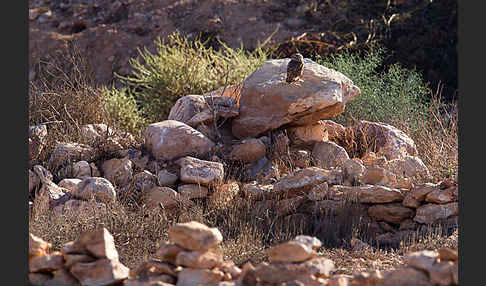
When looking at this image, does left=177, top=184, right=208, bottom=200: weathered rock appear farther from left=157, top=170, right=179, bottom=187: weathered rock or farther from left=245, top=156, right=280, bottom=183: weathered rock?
left=245, top=156, right=280, bottom=183: weathered rock

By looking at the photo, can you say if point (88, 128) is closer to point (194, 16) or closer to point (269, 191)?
point (269, 191)

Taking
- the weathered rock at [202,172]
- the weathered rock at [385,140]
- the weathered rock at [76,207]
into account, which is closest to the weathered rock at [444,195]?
the weathered rock at [385,140]

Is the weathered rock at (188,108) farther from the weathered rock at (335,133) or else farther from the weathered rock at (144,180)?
the weathered rock at (335,133)

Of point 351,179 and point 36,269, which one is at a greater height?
point 36,269

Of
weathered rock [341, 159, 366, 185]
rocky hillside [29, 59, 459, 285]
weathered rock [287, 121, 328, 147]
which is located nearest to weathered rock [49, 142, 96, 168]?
rocky hillside [29, 59, 459, 285]

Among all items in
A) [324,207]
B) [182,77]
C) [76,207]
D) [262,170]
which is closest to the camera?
[76,207]

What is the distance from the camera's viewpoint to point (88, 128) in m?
6.96

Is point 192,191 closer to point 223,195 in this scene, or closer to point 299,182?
point 223,195

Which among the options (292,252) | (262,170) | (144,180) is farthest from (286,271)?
(262,170)

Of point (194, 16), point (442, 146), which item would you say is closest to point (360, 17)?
point (194, 16)

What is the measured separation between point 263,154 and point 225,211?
1068 mm

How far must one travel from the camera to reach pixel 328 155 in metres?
6.63

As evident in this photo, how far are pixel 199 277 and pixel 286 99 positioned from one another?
12.0ft

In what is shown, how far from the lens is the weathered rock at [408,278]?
121 inches
